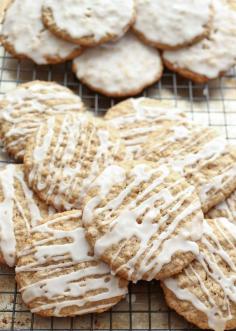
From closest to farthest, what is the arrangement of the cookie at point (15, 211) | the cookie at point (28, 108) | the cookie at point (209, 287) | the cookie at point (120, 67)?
the cookie at point (209, 287) < the cookie at point (15, 211) < the cookie at point (28, 108) < the cookie at point (120, 67)

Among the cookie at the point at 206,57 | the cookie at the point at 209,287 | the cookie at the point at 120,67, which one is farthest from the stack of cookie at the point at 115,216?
the cookie at the point at 206,57

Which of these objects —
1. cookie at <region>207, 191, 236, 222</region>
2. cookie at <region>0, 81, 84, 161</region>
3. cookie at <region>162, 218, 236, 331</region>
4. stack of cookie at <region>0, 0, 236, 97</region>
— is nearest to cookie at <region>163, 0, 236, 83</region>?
stack of cookie at <region>0, 0, 236, 97</region>

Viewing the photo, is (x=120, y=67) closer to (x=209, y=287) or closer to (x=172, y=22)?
(x=172, y=22)

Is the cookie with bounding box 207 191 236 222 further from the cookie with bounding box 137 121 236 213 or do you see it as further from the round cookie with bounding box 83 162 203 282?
the round cookie with bounding box 83 162 203 282

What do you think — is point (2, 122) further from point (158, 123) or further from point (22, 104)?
point (158, 123)

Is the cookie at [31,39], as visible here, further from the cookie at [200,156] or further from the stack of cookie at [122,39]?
the cookie at [200,156]
